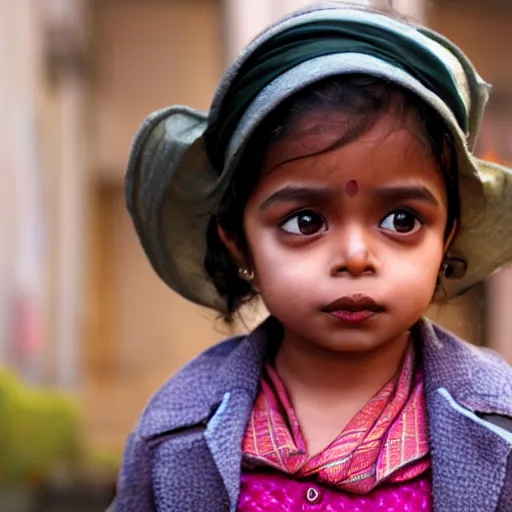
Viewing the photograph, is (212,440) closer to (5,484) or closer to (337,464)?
(337,464)

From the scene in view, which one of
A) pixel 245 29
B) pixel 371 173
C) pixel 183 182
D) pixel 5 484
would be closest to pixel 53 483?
pixel 5 484

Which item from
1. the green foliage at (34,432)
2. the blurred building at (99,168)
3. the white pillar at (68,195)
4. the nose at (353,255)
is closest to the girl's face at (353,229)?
the nose at (353,255)

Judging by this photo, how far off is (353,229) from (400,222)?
0.13 feet

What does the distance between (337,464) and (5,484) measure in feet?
5.60

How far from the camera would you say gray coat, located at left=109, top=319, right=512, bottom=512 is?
2.05ft

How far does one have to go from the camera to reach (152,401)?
759 mm

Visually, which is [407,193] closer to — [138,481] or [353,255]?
[353,255]

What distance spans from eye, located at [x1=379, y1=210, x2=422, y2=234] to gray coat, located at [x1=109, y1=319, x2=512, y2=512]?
0.37 ft

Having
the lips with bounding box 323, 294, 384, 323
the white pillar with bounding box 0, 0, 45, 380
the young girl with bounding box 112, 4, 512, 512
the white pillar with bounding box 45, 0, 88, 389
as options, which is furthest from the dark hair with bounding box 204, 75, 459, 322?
the white pillar with bounding box 45, 0, 88, 389

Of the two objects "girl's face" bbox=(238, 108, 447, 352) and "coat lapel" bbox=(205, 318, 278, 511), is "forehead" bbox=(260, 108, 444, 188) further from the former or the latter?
"coat lapel" bbox=(205, 318, 278, 511)

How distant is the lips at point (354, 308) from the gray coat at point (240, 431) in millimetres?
93

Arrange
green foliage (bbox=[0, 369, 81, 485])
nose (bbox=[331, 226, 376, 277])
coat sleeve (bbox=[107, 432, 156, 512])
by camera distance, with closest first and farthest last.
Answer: nose (bbox=[331, 226, 376, 277])
coat sleeve (bbox=[107, 432, 156, 512])
green foliage (bbox=[0, 369, 81, 485])

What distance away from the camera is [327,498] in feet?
2.10

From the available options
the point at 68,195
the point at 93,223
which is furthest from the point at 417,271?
the point at 93,223
